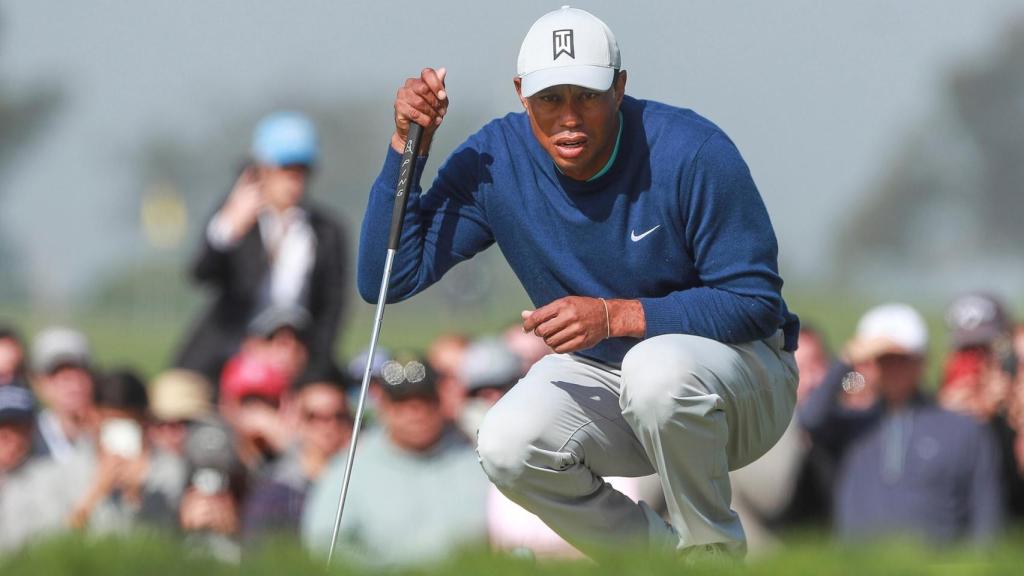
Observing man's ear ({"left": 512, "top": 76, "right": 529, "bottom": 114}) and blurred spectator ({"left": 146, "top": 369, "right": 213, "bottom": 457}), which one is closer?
man's ear ({"left": 512, "top": 76, "right": 529, "bottom": 114})

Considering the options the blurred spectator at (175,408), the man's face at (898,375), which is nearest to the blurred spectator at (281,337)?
the blurred spectator at (175,408)

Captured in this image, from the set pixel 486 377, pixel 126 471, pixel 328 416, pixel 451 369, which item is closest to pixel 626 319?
pixel 486 377

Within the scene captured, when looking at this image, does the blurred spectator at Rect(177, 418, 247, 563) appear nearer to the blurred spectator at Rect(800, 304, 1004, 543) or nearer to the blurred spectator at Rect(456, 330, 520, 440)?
the blurred spectator at Rect(456, 330, 520, 440)

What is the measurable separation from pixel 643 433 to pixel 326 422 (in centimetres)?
383

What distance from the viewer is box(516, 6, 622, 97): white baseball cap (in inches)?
223

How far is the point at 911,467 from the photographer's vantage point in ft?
28.9

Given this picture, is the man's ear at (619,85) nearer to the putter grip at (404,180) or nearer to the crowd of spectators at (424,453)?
the putter grip at (404,180)

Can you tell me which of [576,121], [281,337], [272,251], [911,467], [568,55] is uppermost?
[568,55]

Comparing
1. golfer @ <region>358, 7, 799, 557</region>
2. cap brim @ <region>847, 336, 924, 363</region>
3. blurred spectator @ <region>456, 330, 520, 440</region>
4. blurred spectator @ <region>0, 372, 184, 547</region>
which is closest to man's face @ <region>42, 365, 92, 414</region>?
blurred spectator @ <region>0, 372, 184, 547</region>

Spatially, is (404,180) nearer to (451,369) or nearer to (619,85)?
(619,85)

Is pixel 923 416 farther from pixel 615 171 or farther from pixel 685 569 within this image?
pixel 685 569

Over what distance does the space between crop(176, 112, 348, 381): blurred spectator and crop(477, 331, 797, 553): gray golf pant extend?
4665 millimetres

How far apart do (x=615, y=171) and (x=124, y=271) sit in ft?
143

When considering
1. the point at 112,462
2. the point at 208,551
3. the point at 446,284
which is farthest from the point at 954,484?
the point at 446,284
